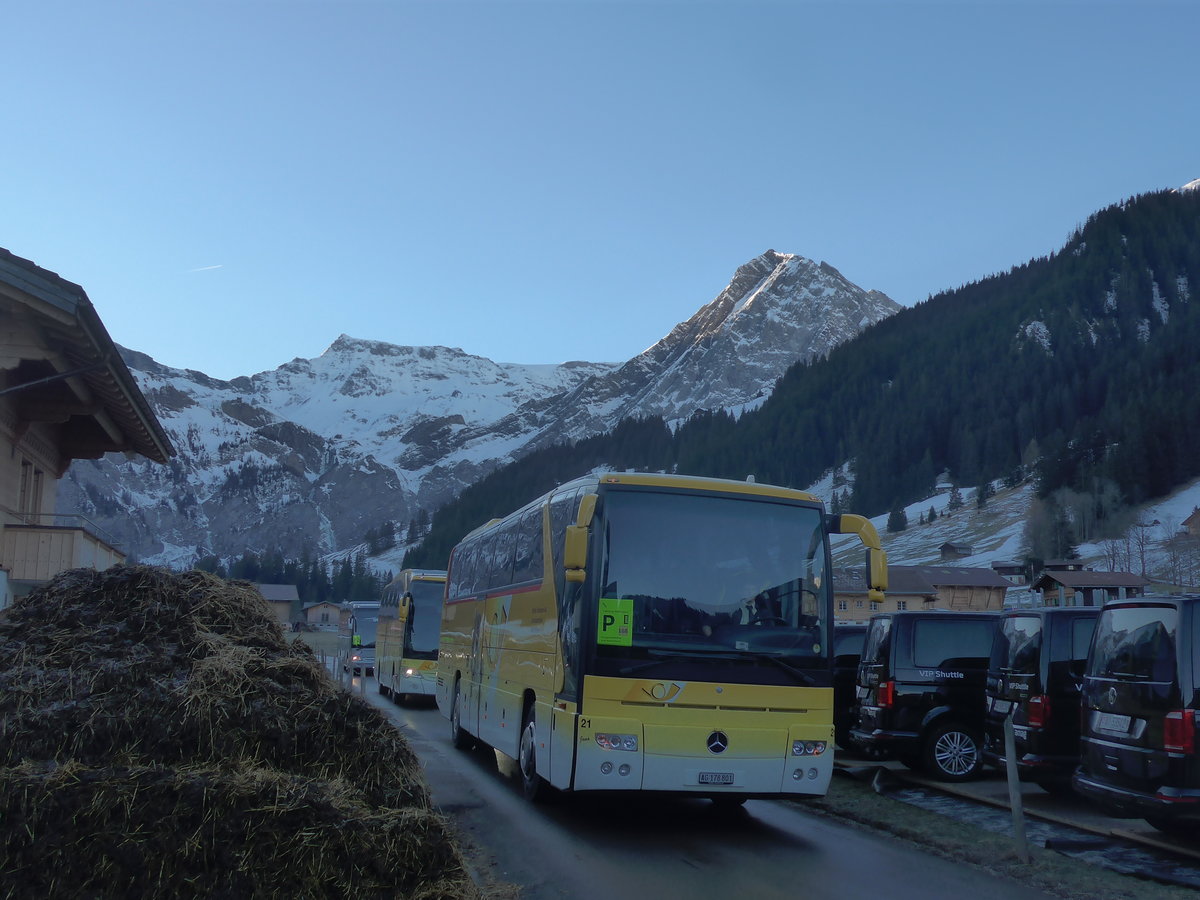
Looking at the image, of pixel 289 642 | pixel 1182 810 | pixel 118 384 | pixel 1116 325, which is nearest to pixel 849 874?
pixel 1182 810

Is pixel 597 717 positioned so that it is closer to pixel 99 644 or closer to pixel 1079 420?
pixel 99 644

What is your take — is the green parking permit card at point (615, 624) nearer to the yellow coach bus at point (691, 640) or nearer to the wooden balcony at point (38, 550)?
the yellow coach bus at point (691, 640)

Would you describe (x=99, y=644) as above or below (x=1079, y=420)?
below

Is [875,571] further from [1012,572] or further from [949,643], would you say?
[1012,572]

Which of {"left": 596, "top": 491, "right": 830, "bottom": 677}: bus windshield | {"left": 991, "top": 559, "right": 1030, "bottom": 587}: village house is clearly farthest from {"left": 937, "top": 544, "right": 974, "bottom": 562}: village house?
{"left": 596, "top": 491, "right": 830, "bottom": 677}: bus windshield

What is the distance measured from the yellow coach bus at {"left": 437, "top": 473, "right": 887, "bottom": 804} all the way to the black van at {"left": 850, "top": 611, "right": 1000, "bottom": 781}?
141 inches

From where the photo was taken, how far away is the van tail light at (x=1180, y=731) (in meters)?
7.74

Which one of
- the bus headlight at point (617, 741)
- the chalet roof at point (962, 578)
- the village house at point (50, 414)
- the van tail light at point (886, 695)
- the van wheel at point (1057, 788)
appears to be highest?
the chalet roof at point (962, 578)

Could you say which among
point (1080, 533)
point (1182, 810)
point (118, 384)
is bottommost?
point (1182, 810)

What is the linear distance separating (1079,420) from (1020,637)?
138950 millimetres

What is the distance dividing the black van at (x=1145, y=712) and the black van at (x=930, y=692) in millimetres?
4044

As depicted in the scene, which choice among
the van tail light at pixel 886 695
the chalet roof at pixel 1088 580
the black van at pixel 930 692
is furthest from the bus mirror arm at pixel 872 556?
the chalet roof at pixel 1088 580

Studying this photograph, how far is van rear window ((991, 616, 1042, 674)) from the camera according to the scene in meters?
11.2

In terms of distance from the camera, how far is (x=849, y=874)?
803 centimetres
